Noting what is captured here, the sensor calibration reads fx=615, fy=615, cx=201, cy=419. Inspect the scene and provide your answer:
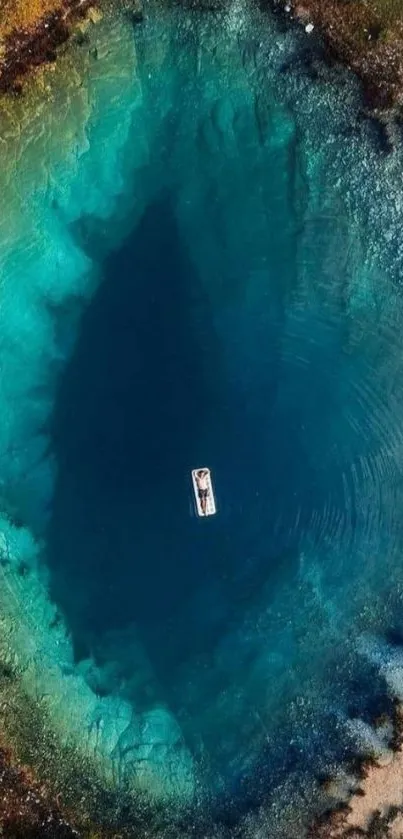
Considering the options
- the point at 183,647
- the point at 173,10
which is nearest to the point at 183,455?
the point at 183,647

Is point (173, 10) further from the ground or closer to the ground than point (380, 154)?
further from the ground

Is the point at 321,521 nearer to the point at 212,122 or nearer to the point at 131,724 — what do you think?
the point at 131,724

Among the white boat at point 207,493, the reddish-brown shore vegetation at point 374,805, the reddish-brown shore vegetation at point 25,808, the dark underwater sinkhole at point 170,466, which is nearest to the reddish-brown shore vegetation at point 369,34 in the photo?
the dark underwater sinkhole at point 170,466

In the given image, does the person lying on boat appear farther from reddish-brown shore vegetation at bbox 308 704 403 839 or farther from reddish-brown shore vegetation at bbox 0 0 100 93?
reddish-brown shore vegetation at bbox 0 0 100 93

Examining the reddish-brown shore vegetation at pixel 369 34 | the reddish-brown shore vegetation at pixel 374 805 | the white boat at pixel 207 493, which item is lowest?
the reddish-brown shore vegetation at pixel 374 805

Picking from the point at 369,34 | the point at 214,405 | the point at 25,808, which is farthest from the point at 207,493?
the point at 369,34

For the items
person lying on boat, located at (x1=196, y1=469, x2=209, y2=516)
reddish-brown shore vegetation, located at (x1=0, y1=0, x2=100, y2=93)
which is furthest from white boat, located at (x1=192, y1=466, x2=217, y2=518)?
reddish-brown shore vegetation, located at (x1=0, y1=0, x2=100, y2=93)

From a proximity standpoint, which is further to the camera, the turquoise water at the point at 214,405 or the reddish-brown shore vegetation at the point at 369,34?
the turquoise water at the point at 214,405

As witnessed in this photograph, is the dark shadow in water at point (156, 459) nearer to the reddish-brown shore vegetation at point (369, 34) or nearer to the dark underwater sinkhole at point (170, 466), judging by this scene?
the dark underwater sinkhole at point (170, 466)
